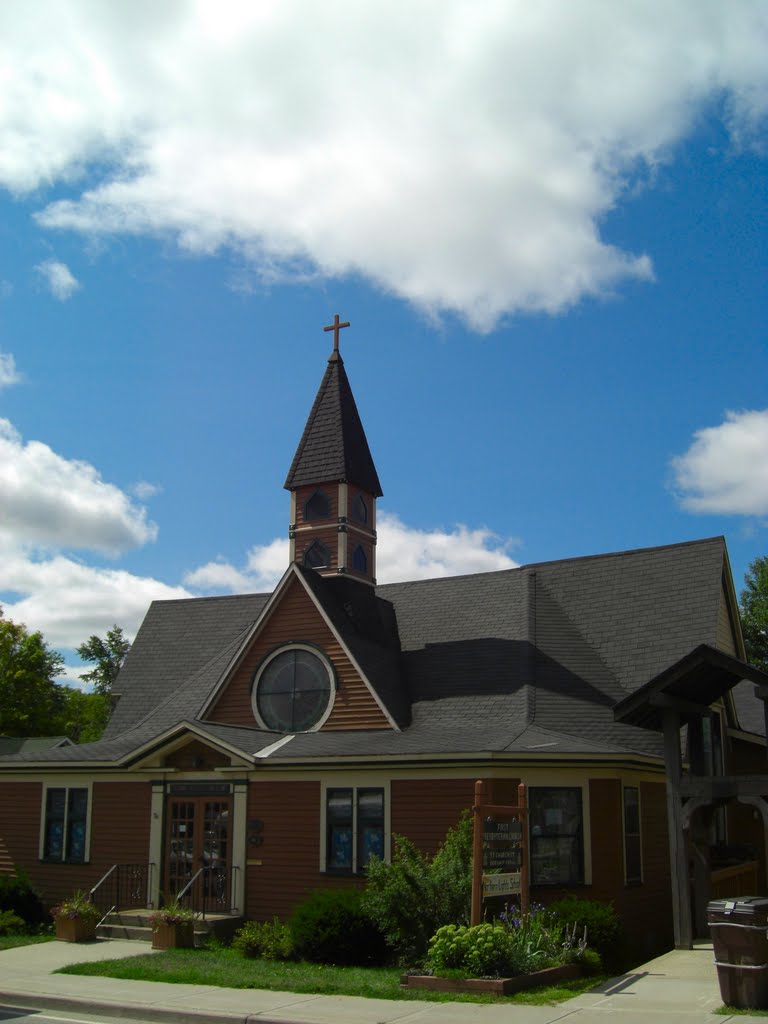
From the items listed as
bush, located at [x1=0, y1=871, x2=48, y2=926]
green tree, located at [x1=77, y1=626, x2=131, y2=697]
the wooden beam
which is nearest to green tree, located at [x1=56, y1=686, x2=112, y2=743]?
green tree, located at [x1=77, y1=626, x2=131, y2=697]

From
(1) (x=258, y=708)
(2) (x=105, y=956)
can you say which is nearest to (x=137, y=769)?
(1) (x=258, y=708)

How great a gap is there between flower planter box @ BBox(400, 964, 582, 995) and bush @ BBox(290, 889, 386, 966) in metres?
2.24

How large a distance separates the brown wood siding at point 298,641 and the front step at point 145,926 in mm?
4572

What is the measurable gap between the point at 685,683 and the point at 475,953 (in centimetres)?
613

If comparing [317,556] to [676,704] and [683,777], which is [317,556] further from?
[683,777]

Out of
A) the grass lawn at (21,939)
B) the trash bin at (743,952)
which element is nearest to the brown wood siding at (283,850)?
the grass lawn at (21,939)

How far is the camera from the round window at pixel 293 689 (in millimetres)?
22438

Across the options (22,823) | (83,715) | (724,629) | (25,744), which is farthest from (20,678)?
(724,629)

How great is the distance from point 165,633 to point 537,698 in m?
12.6

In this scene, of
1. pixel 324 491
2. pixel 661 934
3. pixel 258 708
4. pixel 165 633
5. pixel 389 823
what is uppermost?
pixel 324 491

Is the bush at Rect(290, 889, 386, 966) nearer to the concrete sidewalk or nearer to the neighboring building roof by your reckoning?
the concrete sidewalk

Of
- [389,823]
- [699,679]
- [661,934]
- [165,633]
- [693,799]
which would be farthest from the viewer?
[165,633]

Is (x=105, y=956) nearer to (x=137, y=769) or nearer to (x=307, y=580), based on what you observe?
(x=137, y=769)

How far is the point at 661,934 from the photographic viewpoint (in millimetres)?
20328
